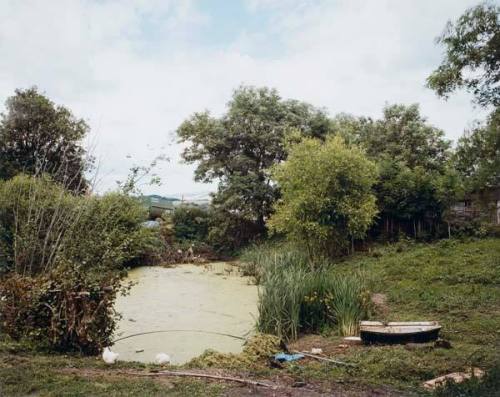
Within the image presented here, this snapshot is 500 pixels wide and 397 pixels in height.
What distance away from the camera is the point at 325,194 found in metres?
9.76

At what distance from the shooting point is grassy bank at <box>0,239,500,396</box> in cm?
299

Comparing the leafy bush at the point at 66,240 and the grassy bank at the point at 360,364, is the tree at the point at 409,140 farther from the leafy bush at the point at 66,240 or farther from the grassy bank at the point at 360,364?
the leafy bush at the point at 66,240

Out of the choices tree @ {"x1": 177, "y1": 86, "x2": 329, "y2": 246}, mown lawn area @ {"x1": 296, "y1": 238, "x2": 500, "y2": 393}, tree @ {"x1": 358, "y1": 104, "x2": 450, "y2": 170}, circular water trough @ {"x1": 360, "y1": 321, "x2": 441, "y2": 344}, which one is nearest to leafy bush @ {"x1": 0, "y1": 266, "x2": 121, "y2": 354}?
mown lawn area @ {"x1": 296, "y1": 238, "x2": 500, "y2": 393}

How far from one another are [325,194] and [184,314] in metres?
4.68

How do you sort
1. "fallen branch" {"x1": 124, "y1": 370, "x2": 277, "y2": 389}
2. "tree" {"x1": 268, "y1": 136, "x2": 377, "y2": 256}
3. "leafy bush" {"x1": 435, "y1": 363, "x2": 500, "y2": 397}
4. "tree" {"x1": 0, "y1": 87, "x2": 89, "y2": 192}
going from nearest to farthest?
"leafy bush" {"x1": 435, "y1": 363, "x2": 500, "y2": 397} → "fallen branch" {"x1": 124, "y1": 370, "x2": 277, "y2": 389} → "tree" {"x1": 268, "y1": 136, "x2": 377, "y2": 256} → "tree" {"x1": 0, "y1": 87, "x2": 89, "y2": 192}

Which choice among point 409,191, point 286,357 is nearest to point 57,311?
point 286,357

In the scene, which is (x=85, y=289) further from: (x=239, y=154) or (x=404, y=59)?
(x=239, y=154)

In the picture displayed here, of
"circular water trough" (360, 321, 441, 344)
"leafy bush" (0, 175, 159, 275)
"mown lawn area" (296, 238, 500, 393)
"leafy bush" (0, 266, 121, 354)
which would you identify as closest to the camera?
"mown lawn area" (296, 238, 500, 393)

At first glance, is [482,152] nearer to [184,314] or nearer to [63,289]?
[184,314]

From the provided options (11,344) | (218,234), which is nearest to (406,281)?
(11,344)

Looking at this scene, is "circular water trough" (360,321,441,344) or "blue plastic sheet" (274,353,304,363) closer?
"blue plastic sheet" (274,353,304,363)

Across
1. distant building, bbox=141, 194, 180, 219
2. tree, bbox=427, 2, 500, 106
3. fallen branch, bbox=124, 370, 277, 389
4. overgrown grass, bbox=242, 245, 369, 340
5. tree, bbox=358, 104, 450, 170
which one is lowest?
fallen branch, bbox=124, 370, 277, 389

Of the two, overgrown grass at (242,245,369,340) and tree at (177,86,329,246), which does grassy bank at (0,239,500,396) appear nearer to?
overgrown grass at (242,245,369,340)

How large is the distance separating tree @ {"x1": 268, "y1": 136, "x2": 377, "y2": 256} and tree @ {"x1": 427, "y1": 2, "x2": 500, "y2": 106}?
3874 mm
